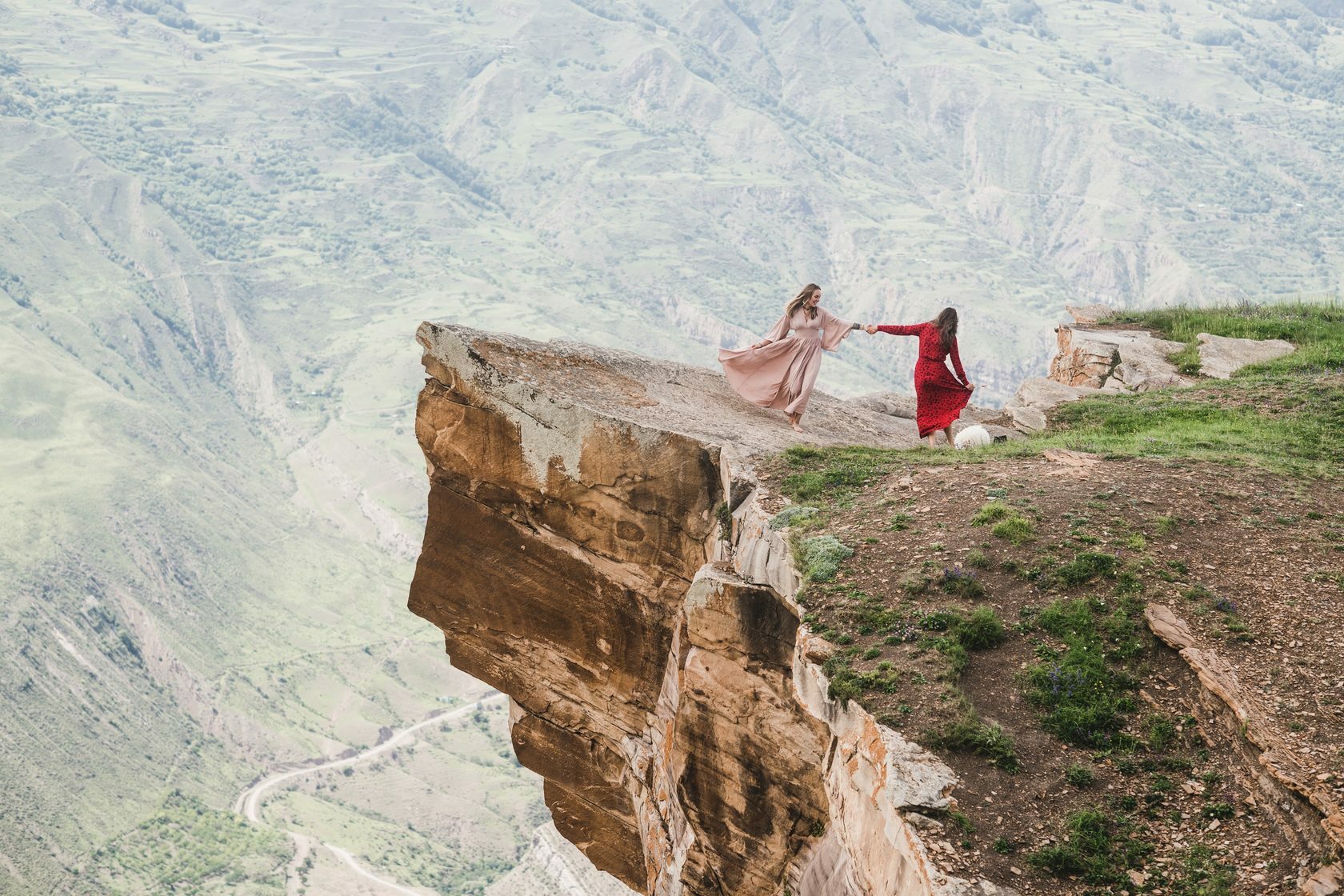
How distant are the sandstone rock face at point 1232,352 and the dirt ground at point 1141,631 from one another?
34.0ft

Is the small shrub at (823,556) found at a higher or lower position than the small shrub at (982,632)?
lower

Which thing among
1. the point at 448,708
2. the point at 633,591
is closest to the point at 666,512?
the point at 633,591

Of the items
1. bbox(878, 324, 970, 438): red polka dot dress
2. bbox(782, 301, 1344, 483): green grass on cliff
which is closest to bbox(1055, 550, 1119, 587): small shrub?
bbox(782, 301, 1344, 483): green grass on cliff

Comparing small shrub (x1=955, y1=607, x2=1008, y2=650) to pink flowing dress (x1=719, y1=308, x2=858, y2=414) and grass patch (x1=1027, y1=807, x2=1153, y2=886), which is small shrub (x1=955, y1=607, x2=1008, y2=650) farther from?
pink flowing dress (x1=719, y1=308, x2=858, y2=414)

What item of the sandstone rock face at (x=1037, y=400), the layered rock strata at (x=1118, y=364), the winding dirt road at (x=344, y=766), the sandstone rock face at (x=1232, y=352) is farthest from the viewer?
the winding dirt road at (x=344, y=766)

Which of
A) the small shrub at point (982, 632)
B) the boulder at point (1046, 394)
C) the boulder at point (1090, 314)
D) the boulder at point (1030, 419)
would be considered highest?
the small shrub at point (982, 632)

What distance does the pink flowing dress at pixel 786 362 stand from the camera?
20.6 m

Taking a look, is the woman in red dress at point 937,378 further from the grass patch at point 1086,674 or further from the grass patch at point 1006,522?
the grass patch at point 1086,674

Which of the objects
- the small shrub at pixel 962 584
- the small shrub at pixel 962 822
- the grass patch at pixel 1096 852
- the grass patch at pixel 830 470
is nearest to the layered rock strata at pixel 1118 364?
the grass patch at pixel 830 470

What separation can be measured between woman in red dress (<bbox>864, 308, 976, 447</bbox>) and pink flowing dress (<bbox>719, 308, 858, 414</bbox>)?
0.81 metres

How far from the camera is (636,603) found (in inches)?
741

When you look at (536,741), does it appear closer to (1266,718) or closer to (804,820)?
(804,820)

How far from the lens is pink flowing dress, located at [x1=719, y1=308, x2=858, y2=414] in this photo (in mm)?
20578

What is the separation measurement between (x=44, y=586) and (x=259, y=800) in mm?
40541
